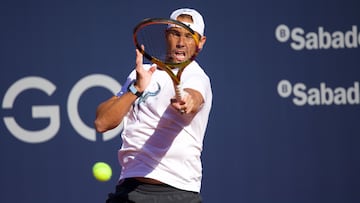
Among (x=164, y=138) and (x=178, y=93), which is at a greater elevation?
(x=178, y=93)

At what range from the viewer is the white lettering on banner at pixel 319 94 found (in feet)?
18.1

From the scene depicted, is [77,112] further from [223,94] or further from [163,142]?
[163,142]

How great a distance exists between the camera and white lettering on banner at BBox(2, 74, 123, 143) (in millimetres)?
5449

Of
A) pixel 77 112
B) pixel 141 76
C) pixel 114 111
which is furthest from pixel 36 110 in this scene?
pixel 141 76

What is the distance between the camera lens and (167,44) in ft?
11.6

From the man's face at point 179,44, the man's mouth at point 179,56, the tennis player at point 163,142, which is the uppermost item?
the man's face at point 179,44

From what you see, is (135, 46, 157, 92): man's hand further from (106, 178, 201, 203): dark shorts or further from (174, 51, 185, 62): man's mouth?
(106, 178, 201, 203): dark shorts

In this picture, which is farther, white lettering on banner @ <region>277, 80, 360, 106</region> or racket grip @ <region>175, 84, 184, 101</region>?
white lettering on banner @ <region>277, 80, 360, 106</region>

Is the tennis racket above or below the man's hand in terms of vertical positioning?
above

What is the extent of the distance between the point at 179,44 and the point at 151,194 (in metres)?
0.74

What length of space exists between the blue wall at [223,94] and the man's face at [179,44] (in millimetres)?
1900

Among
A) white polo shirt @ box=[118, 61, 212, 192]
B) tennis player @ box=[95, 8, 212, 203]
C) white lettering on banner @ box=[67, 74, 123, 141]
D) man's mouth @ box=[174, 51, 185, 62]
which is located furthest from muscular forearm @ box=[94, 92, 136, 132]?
white lettering on banner @ box=[67, 74, 123, 141]

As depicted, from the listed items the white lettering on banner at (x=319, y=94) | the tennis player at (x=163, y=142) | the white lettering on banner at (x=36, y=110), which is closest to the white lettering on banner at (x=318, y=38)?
the white lettering on banner at (x=319, y=94)

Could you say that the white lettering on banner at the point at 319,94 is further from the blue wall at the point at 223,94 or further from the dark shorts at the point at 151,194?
the dark shorts at the point at 151,194
